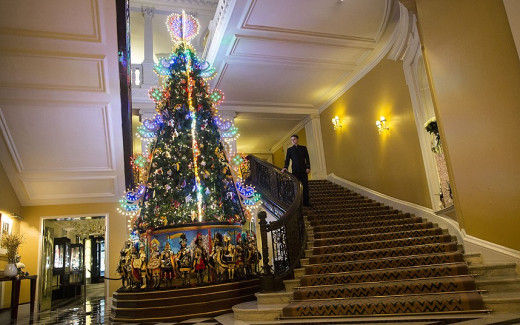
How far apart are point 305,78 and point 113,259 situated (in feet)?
22.4

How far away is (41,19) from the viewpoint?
5641 millimetres

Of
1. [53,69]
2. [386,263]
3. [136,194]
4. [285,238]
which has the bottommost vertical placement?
[386,263]

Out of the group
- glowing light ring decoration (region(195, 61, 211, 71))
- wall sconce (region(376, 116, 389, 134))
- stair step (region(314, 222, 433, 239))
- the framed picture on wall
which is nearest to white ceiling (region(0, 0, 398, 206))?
the framed picture on wall

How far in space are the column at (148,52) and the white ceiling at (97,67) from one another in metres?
2.07

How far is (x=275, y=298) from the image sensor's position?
4.36 meters

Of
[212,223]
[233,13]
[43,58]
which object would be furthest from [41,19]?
[212,223]

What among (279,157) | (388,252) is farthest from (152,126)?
(279,157)

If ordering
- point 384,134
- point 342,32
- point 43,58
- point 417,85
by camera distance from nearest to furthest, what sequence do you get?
point 43,58 → point 417,85 → point 342,32 → point 384,134

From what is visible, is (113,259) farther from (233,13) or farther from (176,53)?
(233,13)

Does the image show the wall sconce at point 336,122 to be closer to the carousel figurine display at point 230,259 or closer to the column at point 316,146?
the column at point 316,146

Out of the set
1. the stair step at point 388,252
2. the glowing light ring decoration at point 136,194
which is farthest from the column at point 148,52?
the stair step at point 388,252

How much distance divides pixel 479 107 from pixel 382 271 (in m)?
2.27

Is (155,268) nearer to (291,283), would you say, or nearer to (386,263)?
(291,283)

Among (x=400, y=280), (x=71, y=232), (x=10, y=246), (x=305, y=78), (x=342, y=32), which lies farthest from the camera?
(x=71, y=232)
